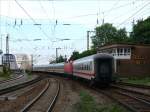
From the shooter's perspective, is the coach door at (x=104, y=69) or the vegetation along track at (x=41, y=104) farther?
the coach door at (x=104, y=69)

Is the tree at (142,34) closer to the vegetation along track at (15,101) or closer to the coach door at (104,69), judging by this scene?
the coach door at (104,69)

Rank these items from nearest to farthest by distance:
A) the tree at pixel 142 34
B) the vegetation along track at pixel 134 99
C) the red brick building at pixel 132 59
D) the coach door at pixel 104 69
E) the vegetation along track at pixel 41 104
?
1. the vegetation along track at pixel 134 99
2. the vegetation along track at pixel 41 104
3. the coach door at pixel 104 69
4. the red brick building at pixel 132 59
5. the tree at pixel 142 34

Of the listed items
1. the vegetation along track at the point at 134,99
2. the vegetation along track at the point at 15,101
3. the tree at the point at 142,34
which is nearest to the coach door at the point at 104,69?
the vegetation along track at the point at 134,99

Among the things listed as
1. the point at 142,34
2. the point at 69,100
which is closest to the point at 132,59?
the point at 142,34

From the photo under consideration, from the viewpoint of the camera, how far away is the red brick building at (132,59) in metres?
64.4

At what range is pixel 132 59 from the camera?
6594 centimetres

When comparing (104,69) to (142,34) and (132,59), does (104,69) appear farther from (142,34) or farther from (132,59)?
(142,34)

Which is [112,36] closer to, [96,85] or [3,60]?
[3,60]

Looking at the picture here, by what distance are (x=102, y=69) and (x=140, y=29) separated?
2520 inches

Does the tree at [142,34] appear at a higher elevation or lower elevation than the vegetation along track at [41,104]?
higher

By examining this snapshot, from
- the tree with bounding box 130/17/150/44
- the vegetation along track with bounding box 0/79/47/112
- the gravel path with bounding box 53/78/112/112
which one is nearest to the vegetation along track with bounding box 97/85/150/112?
the gravel path with bounding box 53/78/112/112

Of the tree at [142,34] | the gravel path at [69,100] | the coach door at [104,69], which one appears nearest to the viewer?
the gravel path at [69,100]

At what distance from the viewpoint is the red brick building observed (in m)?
64.4

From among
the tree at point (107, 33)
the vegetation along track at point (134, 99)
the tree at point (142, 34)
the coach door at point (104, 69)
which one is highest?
the tree at point (107, 33)
